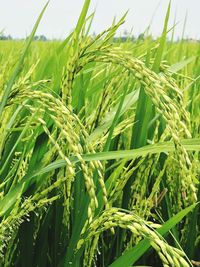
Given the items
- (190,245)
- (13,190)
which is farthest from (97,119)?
(190,245)

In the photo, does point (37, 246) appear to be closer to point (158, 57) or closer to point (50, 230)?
point (50, 230)

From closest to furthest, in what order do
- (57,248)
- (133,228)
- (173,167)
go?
(133,228), (57,248), (173,167)

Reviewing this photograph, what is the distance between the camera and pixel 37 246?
866 mm

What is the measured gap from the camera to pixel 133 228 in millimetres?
496

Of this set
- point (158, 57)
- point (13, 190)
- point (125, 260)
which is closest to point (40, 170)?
point (13, 190)

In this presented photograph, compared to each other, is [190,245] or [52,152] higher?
[52,152]

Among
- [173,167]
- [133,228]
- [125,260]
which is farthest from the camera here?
[173,167]

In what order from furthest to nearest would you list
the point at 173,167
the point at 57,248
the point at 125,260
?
the point at 173,167
the point at 57,248
the point at 125,260

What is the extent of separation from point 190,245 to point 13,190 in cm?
47

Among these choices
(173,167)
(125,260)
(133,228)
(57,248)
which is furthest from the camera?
(173,167)

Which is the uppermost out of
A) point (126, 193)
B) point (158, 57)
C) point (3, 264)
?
point (158, 57)

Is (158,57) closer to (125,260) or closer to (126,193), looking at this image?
(126,193)

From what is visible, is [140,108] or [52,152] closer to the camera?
[52,152]

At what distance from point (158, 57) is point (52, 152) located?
0.32 metres
